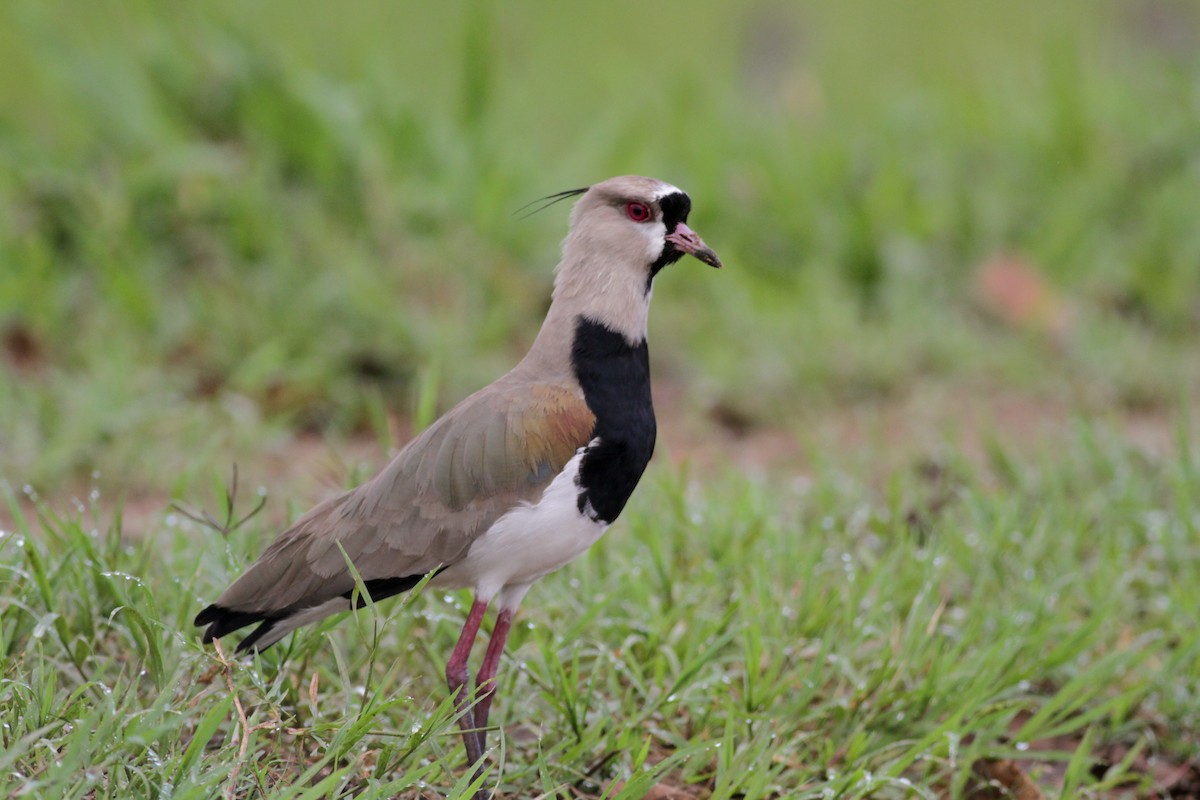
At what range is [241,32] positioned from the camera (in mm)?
5992

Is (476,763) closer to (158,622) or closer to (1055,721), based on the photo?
(158,622)

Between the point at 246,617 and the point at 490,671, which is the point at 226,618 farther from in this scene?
the point at 490,671

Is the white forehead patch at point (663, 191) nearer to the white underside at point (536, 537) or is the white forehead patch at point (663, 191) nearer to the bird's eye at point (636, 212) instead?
the bird's eye at point (636, 212)

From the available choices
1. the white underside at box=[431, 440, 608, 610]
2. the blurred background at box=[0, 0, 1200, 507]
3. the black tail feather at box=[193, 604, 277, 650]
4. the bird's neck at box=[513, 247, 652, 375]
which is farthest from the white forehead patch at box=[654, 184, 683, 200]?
the blurred background at box=[0, 0, 1200, 507]

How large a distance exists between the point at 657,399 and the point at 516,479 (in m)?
2.82

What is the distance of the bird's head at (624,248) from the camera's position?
275cm

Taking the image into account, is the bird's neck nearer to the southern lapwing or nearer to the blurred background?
the southern lapwing

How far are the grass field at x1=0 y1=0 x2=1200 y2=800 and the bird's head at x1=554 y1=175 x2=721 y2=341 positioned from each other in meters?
0.74

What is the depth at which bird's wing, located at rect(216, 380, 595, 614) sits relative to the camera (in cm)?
263

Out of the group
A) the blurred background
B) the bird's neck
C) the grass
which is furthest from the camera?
the blurred background

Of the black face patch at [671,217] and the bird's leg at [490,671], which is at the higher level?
the black face patch at [671,217]

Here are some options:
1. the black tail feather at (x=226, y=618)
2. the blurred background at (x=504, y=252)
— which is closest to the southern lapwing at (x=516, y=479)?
the black tail feather at (x=226, y=618)

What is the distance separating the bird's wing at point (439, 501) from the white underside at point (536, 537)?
0.02 metres

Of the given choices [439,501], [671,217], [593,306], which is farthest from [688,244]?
[439,501]
